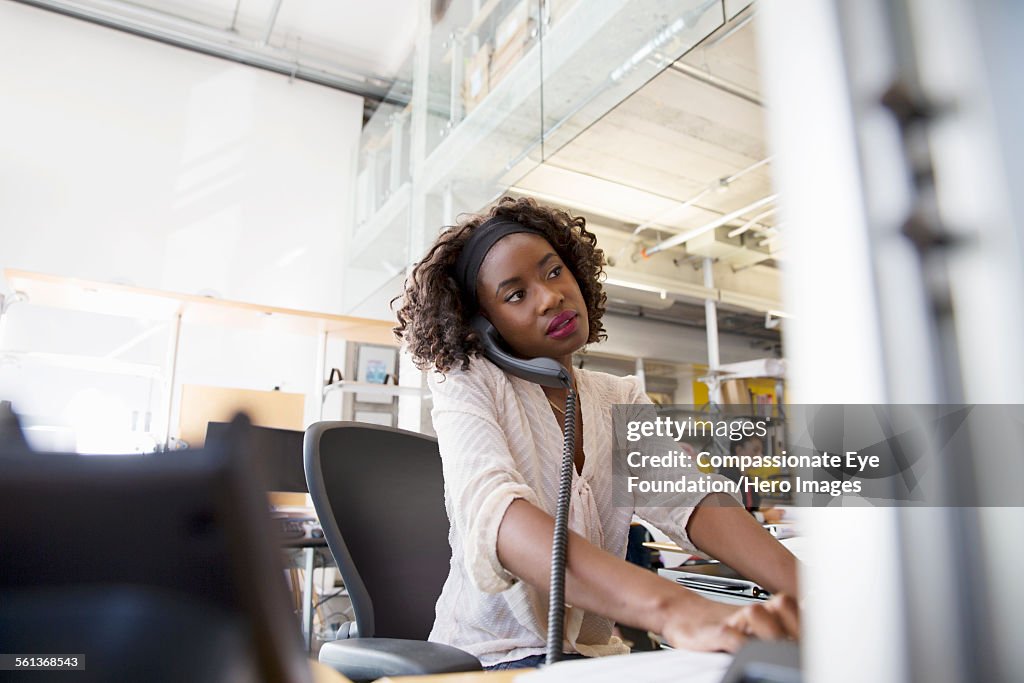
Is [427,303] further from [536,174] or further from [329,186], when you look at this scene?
[329,186]

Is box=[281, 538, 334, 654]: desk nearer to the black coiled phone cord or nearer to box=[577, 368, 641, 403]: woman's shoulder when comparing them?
box=[577, 368, 641, 403]: woman's shoulder

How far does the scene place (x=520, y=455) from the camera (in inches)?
37.4

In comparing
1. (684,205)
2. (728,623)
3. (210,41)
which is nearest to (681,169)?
(684,205)

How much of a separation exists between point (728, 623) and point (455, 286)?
0.71 meters

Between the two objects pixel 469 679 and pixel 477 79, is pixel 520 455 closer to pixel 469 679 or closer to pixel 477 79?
pixel 469 679

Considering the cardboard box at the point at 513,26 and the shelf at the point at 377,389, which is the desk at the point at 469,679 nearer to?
the shelf at the point at 377,389

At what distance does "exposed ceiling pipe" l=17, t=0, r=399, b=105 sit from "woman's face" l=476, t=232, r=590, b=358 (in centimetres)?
499

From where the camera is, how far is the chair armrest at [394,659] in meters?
0.69

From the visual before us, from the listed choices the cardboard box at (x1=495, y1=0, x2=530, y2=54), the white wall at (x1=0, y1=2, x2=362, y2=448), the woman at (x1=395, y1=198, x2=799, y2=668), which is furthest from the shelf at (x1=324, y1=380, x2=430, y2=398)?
the woman at (x1=395, y1=198, x2=799, y2=668)

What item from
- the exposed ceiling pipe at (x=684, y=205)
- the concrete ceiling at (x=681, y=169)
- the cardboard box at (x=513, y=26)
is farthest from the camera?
the exposed ceiling pipe at (x=684, y=205)

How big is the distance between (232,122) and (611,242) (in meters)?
3.94

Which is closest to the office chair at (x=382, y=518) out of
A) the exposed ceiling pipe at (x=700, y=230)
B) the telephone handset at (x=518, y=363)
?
the telephone handset at (x=518, y=363)

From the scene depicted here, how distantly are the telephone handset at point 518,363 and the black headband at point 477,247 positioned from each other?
0.17ft

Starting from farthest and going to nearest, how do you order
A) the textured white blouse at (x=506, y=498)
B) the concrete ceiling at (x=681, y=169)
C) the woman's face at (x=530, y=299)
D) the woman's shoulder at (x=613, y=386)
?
1. the concrete ceiling at (x=681, y=169)
2. the woman's shoulder at (x=613, y=386)
3. the woman's face at (x=530, y=299)
4. the textured white blouse at (x=506, y=498)
